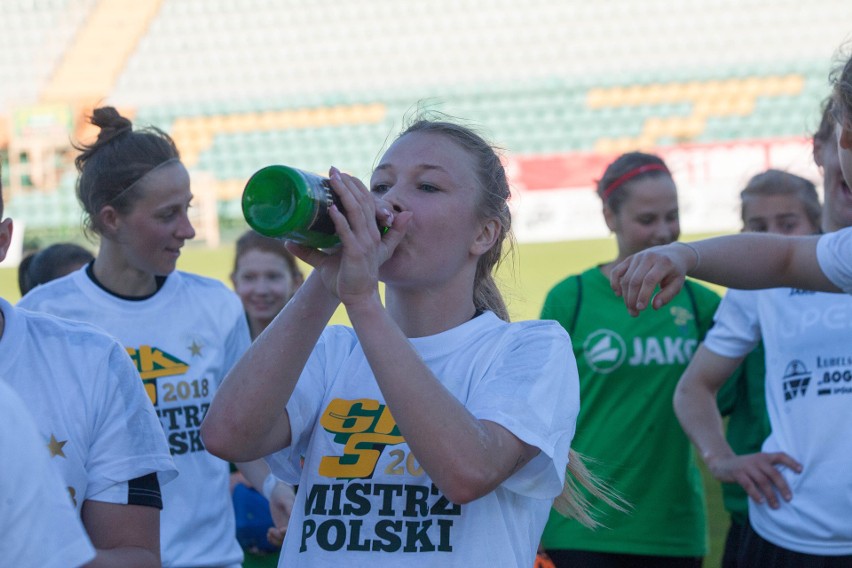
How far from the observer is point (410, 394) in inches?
65.7

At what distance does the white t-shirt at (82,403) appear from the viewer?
1.83 metres

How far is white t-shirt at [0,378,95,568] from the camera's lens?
1103 millimetres

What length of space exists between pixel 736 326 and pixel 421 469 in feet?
5.67

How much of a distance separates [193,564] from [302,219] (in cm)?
183

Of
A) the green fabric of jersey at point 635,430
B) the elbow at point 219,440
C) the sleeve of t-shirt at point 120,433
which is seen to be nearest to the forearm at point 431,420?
the elbow at point 219,440

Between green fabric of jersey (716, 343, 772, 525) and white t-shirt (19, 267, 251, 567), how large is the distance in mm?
1634

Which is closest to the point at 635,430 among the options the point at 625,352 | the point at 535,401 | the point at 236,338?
the point at 625,352

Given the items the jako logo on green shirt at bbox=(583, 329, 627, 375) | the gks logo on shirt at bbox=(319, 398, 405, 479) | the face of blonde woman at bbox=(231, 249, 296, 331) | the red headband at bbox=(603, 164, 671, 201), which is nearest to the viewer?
the gks logo on shirt at bbox=(319, 398, 405, 479)

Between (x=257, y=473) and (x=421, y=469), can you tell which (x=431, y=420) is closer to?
(x=421, y=469)

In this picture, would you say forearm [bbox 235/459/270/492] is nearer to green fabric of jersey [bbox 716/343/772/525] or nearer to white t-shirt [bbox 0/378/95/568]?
green fabric of jersey [bbox 716/343/772/525]

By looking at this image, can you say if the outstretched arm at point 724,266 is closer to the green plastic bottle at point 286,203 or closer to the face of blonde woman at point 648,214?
the green plastic bottle at point 286,203

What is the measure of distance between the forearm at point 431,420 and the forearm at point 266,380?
0.16 m

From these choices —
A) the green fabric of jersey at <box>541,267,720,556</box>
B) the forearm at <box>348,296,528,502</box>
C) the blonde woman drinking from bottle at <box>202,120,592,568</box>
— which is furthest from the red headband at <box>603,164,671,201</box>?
the forearm at <box>348,296,528,502</box>

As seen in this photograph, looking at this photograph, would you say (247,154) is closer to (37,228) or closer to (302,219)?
(37,228)
